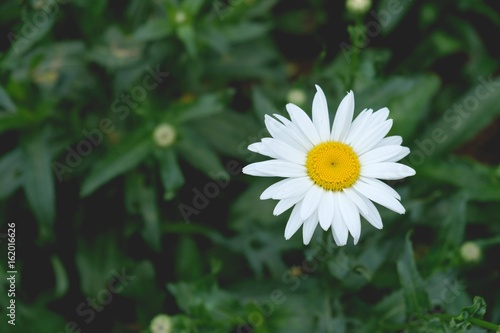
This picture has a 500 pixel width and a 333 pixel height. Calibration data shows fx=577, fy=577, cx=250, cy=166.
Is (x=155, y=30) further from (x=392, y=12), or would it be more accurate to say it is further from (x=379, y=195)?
(x=379, y=195)

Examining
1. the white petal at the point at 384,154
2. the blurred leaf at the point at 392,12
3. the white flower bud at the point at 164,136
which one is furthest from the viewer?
the blurred leaf at the point at 392,12

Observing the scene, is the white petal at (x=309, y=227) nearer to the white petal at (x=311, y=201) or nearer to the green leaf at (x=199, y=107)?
the white petal at (x=311, y=201)

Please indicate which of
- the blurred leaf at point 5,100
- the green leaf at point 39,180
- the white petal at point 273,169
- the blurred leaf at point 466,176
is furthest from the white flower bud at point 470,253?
the blurred leaf at point 5,100

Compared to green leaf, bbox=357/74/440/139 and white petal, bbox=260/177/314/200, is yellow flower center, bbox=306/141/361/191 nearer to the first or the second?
white petal, bbox=260/177/314/200

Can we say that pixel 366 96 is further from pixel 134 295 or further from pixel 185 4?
pixel 134 295

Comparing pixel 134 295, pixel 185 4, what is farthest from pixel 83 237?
pixel 185 4

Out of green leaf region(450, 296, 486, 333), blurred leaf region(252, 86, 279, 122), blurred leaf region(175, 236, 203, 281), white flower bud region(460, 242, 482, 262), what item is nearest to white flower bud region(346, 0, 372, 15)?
blurred leaf region(252, 86, 279, 122)

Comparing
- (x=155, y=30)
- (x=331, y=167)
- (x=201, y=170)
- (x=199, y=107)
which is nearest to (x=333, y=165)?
(x=331, y=167)
